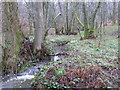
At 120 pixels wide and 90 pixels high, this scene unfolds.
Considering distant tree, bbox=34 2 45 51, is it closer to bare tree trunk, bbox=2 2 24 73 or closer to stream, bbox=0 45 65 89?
bare tree trunk, bbox=2 2 24 73

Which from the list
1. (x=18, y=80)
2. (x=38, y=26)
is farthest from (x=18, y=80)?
(x=38, y=26)

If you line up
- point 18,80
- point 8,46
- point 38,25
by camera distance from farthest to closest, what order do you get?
point 38,25, point 8,46, point 18,80

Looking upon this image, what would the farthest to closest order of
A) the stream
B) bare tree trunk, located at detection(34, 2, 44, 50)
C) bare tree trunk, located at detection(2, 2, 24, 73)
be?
1. bare tree trunk, located at detection(34, 2, 44, 50)
2. bare tree trunk, located at detection(2, 2, 24, 73)
3. the stream

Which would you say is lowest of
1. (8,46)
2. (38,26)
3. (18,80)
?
(18,80)

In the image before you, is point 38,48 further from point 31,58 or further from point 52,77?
point 52,77

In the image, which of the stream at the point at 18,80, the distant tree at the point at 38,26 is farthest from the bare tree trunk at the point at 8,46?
the distant tree at the point at 38,26

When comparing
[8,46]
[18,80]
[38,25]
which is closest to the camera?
[18,80]

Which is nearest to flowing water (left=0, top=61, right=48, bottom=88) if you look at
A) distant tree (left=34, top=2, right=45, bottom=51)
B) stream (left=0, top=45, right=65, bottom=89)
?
stream (left=0, top=45, right=65, bottom=89)

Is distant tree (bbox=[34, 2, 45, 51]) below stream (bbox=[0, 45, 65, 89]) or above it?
above

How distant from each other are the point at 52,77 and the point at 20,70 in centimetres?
246

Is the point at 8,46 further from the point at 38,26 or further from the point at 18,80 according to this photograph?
the point at 38,26

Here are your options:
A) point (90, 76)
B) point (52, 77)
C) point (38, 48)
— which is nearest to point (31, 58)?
point (38, 48)

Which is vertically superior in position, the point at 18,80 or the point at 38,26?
the point at 38,26

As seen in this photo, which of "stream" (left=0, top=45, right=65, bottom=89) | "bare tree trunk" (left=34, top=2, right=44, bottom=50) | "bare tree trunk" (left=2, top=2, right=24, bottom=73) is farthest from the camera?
"bare tree trunk" (left=34, top=2, right=44, bottom=50)
